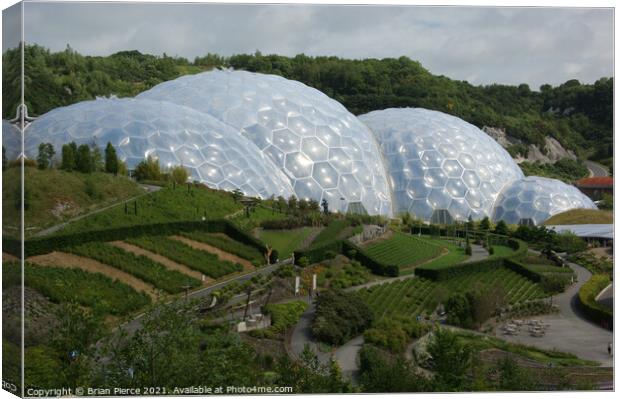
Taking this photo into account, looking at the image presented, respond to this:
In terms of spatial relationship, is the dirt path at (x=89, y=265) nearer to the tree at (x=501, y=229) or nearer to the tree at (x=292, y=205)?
the tree at (x=292, y=205)

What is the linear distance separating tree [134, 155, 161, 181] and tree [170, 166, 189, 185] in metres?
0.32

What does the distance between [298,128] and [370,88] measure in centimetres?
307

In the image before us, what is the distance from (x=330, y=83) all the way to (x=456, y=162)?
6259 millimetres

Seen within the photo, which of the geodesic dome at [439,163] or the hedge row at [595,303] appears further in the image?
the geodesic dome at [439,163]

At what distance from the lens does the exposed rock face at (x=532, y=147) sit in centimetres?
2859

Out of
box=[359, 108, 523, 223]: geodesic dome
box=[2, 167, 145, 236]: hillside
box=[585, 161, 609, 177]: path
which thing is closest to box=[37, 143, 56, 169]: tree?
box=[2, 167, 145, 236]: hillside

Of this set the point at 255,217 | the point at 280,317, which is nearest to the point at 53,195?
the point at 255,217

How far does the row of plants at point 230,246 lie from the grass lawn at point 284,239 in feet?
1.19

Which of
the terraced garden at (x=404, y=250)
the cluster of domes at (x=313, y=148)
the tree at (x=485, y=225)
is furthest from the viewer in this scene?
the tree at (x=485, y=225)

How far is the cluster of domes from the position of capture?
20.7 m

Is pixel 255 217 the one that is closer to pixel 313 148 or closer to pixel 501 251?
pixel 501 251

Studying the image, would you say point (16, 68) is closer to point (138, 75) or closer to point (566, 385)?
point (138, 75)

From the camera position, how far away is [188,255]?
1688 cm

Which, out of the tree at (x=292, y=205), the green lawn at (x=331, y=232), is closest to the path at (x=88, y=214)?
the tree at (x=292, y=205)
